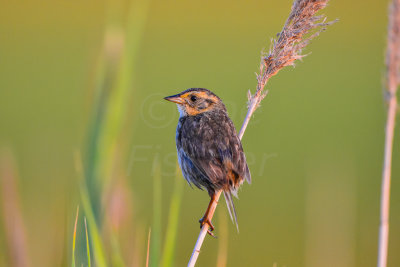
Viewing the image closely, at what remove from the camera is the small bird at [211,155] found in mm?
3033

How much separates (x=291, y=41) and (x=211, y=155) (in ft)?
2.69

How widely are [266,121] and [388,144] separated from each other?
325 inches

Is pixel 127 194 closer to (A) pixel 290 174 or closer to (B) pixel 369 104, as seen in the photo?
(A) pixel 290 174

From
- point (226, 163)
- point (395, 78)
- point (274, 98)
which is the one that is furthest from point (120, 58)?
point (274, 98)

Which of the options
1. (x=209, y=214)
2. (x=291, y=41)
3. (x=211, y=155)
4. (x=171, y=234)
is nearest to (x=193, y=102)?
(x=211, y=155)

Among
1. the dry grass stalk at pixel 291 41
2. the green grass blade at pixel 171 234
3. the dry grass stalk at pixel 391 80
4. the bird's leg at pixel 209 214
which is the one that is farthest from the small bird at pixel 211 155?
the dry grass stalk at pixel 391 80

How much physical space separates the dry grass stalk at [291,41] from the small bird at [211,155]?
0.37 meters

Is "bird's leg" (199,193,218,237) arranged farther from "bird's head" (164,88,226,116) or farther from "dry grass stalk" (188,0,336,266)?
"bird's head" (164,88,226,116)

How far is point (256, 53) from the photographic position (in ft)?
41.3

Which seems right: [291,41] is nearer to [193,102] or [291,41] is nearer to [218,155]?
[218,155]

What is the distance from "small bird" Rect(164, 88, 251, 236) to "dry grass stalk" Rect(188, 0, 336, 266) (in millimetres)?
368

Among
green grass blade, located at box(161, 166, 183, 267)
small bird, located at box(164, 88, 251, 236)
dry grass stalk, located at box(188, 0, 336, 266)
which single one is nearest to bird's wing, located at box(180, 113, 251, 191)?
small bird, located at box(164, 88, 251, 236)

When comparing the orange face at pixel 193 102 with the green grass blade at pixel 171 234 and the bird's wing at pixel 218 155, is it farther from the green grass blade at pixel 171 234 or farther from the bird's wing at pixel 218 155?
the green grass blade at pixel 171 234

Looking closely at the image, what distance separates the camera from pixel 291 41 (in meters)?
2.60
